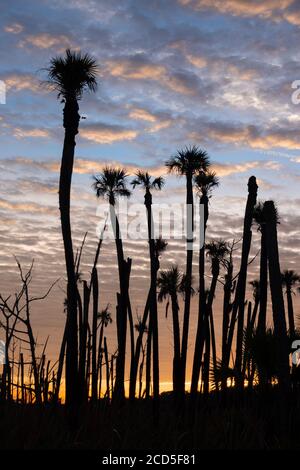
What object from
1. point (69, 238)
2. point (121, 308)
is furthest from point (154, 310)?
point (69, 238)

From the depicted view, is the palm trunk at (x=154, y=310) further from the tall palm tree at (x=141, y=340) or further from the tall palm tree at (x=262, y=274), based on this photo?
the tall palm tree at (x=262, y=274)

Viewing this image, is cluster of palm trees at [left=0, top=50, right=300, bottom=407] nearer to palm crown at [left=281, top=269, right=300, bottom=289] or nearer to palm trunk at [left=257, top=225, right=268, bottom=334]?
palm trunk at [left=257, top=225, right=268, bottom=334]

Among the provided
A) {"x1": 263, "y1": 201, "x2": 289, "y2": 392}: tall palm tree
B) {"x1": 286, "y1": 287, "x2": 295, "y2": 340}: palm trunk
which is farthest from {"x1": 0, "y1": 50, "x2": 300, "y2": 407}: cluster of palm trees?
{"x1": 286, "y1": 287, "x2": 295, "y2": 340}: palm trunk

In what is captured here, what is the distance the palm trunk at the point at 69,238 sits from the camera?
21.5 metres

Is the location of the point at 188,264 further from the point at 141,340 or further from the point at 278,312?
the point at 278,312

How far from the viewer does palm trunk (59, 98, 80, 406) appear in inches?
847

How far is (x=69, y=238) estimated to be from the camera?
23.0 metres

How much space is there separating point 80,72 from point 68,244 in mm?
6172

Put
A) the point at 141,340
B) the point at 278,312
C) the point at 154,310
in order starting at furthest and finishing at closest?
1. the point at 141,340
2. the point at 154,310
3. the point at 278,312

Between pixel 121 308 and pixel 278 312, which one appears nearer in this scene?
pixel 278 312

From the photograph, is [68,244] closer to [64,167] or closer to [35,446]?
[64,167]

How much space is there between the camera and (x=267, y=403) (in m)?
22.9

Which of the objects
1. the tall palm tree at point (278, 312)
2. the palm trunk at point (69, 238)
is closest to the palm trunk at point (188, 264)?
the palm trunk at point (69, 238)
